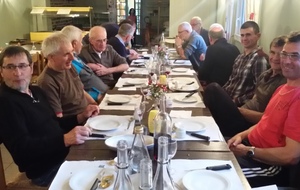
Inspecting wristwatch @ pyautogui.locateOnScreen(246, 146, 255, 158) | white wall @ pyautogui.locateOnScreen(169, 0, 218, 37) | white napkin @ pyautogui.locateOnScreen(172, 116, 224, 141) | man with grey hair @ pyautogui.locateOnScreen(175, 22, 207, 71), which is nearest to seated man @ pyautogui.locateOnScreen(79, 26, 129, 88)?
man with grey hair @ pyautogui.locateOnScreen(175, 22, 207, 71)

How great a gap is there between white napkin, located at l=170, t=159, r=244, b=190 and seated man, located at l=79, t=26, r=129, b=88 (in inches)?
99.2

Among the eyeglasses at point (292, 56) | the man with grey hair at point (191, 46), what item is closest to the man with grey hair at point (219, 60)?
the man with grey hair at point (191, 46)

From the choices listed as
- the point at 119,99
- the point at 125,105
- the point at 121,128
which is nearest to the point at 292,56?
the point at 121,128

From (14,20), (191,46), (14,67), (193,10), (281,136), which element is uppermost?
(193,10)

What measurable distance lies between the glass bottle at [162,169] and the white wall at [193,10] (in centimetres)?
745

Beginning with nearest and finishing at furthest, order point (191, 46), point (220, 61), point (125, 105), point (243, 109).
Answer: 1. point (125, 105)
2. point (243, 109)
3. point (220, 61)
4. point (191, 46)

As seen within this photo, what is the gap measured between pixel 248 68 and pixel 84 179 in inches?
85.2

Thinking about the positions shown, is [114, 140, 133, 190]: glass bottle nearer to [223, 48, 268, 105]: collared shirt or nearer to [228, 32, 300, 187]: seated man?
[228, 32, 300, 187]: seated man

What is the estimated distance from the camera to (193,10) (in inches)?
319

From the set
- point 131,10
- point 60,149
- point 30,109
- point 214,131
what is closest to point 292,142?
point 214,131

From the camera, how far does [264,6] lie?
3834 millimetres

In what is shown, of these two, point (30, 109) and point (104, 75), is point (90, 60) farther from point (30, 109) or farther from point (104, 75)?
point (30, 109)

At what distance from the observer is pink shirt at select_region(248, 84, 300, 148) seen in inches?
64.7

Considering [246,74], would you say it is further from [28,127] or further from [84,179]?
[84,179]
